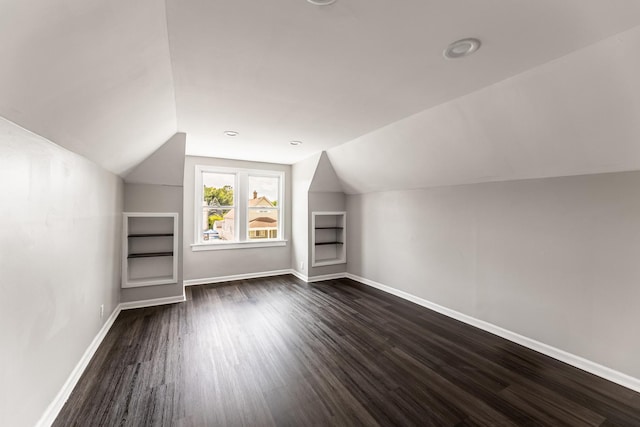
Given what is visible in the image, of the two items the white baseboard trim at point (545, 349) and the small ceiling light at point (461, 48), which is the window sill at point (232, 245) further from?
the small ceiling light at point (461, 48)

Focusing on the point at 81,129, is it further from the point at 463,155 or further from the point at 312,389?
the point at 463,155

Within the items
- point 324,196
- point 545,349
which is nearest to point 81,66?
point 545,349

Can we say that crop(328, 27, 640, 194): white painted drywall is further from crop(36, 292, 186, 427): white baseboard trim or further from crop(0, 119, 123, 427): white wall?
crop(36, 292, 186, 427): white baseboard trim

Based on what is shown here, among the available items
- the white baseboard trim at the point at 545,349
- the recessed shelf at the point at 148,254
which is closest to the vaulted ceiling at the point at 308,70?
the recessed shelf at the point at 148,254

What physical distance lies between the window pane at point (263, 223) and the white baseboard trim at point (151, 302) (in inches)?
71.2

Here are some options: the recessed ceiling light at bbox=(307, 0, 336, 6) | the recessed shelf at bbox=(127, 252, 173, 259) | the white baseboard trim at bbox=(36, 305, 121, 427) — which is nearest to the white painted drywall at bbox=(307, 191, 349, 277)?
the recessed shelf at bbox=(127, 252, 173, 259)

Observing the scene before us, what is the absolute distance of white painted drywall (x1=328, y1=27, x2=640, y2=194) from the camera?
179 centimetres

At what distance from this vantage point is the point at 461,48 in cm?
176

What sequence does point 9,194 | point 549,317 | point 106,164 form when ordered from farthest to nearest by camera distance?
point 106,164
point 549,317
point 9,194

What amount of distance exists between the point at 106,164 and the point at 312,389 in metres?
3.10

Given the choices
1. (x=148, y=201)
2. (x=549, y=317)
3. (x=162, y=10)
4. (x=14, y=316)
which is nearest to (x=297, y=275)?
(x=148, y=201)

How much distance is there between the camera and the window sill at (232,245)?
5.10 metres

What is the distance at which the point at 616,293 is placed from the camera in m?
2.32

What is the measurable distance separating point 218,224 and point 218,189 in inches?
27.2
